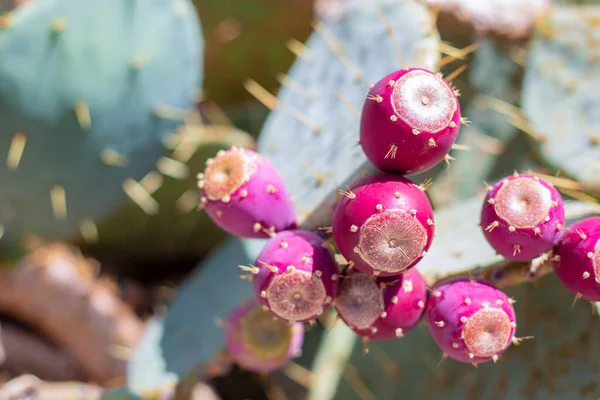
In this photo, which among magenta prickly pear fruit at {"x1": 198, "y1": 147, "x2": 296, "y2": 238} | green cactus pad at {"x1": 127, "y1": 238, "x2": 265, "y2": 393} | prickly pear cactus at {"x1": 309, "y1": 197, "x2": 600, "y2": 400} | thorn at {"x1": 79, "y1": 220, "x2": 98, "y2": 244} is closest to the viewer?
magenta prickly pear fruit at {"x1": 198, "y1": 147, "x2": 296, "y2": 238}

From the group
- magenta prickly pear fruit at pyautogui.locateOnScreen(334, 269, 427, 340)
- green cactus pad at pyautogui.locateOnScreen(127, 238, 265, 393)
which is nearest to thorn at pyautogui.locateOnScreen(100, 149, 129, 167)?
green cactus pad at pyautogui.locateOnScreen(127, 238, 265, 393)

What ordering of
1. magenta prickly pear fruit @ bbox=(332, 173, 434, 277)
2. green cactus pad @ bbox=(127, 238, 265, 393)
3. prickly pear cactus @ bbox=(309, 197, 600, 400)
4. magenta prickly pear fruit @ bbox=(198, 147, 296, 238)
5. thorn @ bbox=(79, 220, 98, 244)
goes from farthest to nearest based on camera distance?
thorn @ bbox=(79, 220, 98, 244) → green cactus pad @ bbox=(127, 238, 265, 393) → prickly pear cactus @ bbox=(309, 197, 600, 400) → magenta prickly pear fruit @ bbox=(198, 147, 296, 238) → magenta prickly pear fruit @ bbox=(332, 173, 434, 277)

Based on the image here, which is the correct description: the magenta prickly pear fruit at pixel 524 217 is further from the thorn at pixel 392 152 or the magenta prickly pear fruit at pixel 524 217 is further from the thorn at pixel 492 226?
the thorn at pixel 392 152

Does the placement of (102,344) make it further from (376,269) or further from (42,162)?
(376,269)

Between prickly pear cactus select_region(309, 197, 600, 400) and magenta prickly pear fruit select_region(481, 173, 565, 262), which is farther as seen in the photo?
prickly pear cactus select_region(309, 197, 600, 400)

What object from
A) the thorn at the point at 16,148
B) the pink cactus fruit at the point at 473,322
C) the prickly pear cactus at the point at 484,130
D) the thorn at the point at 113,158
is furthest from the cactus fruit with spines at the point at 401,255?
the thorn at the point at 16,148

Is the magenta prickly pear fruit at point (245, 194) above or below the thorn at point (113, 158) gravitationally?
above

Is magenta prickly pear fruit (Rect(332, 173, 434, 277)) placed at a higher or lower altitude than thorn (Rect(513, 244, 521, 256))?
higher

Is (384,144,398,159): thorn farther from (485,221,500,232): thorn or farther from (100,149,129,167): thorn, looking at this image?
(100,149,129,167): thorn

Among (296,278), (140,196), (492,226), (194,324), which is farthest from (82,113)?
(492,226)
